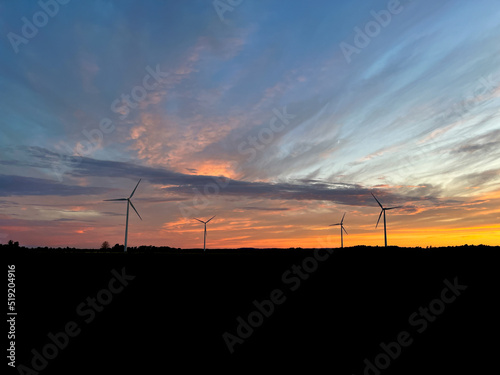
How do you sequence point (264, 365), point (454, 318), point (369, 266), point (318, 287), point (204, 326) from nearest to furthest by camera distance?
point (264, 365), point (204, 326), point (454, 318), point (318, 287), point (369, 266)

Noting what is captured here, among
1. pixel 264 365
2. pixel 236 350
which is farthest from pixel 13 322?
pixel 264 365

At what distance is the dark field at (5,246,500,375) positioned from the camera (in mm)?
23875

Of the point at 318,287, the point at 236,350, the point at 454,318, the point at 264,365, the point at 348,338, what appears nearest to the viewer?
the point at 264,365

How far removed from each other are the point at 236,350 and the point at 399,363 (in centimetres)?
1252

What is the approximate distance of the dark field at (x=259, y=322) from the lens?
23.9 meters

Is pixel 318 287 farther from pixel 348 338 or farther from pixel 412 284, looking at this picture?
pixel 348 338

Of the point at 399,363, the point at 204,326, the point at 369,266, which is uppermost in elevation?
the point at 369,266

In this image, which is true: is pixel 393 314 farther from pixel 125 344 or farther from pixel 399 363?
pixel 125 344

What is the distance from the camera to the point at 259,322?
3241cm

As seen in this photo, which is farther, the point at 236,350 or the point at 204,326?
the point at 204,326

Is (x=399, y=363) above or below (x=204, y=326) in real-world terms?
below

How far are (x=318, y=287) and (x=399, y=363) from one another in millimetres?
25574

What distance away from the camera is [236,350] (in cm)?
2566

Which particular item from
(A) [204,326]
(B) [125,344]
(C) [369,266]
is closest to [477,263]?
(C) [369,266]
